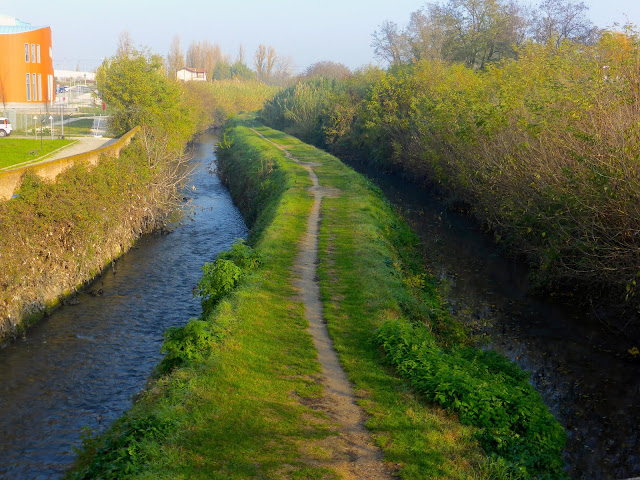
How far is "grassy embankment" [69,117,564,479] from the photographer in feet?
26.9

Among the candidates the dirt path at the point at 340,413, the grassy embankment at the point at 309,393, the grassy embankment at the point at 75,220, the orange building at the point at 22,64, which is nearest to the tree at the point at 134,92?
the grassy embankment at the point at 75,220

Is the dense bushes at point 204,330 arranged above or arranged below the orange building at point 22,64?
below

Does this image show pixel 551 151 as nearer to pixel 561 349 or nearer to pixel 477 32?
pixel 561 349

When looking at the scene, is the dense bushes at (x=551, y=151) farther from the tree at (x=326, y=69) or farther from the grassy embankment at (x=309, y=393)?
the tree at (x=326, y=69)

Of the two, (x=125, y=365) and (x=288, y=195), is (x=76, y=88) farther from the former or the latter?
(x=125, y=365)

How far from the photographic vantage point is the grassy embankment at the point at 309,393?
8211 millimetres

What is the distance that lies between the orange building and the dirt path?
41.0m

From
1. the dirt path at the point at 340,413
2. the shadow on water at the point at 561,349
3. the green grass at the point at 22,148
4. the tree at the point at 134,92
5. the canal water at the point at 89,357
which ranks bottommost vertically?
the canal water at the point at 89,357

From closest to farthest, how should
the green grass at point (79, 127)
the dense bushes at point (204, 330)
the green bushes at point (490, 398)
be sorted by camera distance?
the green bushes at point (490, 398) → the dense bushes at point (204, 330) → the green grass at point (79, 127)

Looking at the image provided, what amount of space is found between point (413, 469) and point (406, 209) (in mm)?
25070

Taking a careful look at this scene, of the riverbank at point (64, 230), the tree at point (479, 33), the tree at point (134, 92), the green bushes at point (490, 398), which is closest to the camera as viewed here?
the green bushes at point (490, 398)

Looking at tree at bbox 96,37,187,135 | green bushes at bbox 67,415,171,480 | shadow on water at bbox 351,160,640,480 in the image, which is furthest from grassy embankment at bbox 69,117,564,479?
tree at bbox 96,37,187,135

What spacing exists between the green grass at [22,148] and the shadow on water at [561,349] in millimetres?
17885

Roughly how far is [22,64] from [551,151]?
46.3 metres
